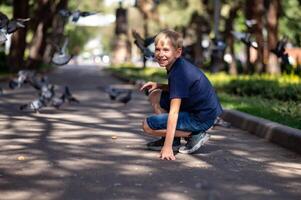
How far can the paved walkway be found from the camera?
550 cm

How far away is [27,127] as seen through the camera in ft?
33.9

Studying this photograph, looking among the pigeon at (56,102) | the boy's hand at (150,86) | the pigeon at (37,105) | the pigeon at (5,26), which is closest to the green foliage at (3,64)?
the pigeon at (56,102)

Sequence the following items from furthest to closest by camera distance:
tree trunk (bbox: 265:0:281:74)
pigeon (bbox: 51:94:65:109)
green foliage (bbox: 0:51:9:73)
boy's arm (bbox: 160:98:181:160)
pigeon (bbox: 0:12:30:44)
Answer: green foliage (bbox: 0:51:9:73), tree trunk (bbox: 265:0:281:74), pigeon (bbox: 51:94:65:109), pigeon (bbox: 0:12:30:44), boy's arm (bbox: 160:98:181:160)

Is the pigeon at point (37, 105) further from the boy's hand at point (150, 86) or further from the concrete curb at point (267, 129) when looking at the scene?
the boy's hand at point (150, 86)

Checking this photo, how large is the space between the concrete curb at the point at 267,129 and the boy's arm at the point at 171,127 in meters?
1.91

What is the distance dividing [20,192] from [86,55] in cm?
15472

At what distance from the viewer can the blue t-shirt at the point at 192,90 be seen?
7109 mm

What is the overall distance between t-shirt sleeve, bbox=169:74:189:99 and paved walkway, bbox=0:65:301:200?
0.69 m

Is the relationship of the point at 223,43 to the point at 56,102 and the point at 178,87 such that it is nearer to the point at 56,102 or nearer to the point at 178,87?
the point at 56,102

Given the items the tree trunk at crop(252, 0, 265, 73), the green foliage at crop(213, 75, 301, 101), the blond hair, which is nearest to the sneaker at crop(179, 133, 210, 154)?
the blond hair

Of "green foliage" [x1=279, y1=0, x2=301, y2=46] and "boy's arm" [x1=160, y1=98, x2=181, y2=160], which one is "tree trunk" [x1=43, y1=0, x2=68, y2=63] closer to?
"boy's arm" [x1=160, y1=98, x2=181, y2=160]

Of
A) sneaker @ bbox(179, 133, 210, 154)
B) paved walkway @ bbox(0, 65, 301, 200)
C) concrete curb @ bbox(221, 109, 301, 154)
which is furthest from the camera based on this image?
concrete curb @ bbox(221, 109, 301, 154)

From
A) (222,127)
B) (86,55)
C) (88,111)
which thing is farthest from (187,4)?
(86,55)

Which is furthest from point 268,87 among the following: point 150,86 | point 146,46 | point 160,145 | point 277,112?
point 150,86
